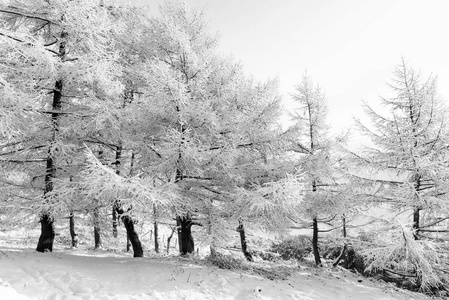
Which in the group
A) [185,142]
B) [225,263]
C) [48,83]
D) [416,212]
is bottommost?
[225,263]

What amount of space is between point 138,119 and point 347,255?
14691mm

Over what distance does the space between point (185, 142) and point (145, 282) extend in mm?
3975

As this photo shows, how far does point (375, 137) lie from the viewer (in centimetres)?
1091

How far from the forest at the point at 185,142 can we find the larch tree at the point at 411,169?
6cm

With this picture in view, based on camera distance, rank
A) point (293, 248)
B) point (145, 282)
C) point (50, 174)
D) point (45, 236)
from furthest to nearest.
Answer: point (293, 248) < point (50, 174) < point (45, 236) < point (145, 282)

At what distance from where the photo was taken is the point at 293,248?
2172 cm

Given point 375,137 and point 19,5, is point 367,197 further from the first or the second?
point 19,5

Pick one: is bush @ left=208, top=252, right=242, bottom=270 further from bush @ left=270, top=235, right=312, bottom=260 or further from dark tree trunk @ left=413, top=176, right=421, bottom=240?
bush @ left=270, top=235, right=312, bottom=260

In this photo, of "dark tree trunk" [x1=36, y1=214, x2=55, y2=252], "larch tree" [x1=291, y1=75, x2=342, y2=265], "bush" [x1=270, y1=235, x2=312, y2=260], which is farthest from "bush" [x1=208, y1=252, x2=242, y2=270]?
"bush" [x1=270, y1=235, x2=312, y2=260]

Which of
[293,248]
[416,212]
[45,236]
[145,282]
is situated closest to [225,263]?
[145,282]

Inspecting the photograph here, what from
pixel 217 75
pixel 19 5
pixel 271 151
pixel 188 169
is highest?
pixel 19 5

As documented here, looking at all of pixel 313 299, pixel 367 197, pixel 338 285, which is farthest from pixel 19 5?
pixel 338 285

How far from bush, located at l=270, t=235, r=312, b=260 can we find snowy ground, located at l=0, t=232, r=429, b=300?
942 cm

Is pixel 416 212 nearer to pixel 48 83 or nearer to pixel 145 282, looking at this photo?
pixel 145 282
